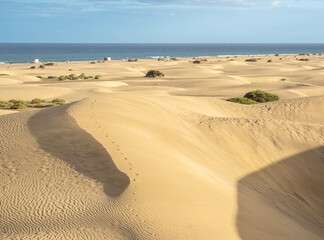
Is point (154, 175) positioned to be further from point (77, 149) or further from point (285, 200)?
point (285, 200)

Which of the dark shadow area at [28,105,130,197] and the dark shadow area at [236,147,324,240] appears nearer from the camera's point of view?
the dark shadow area at [236,147,324,240]

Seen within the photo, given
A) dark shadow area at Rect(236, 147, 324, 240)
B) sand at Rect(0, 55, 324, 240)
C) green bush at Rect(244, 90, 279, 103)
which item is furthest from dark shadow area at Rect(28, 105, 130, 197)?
green bush at Rect(244, 90, 279, 103)

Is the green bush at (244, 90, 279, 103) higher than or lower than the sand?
lower

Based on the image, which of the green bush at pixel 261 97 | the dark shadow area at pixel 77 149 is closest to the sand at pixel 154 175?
the dark shadow area at pixel 77 149

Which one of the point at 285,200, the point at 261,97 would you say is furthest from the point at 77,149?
the point at 261,97

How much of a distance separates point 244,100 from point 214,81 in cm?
→ 1372

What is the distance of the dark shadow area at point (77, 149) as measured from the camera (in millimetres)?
7940

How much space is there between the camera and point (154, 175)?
8203 mm

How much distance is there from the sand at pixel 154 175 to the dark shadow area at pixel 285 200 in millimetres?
42

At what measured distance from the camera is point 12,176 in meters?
8.24

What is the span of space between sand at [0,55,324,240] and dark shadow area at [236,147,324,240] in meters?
0.04

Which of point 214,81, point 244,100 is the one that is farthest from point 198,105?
point 214,81

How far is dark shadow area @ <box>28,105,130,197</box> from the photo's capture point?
7.94 metres

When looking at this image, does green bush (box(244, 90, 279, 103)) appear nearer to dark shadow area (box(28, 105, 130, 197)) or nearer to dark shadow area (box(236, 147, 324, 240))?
dark shadow area (box(236, 147, 324, 240))
